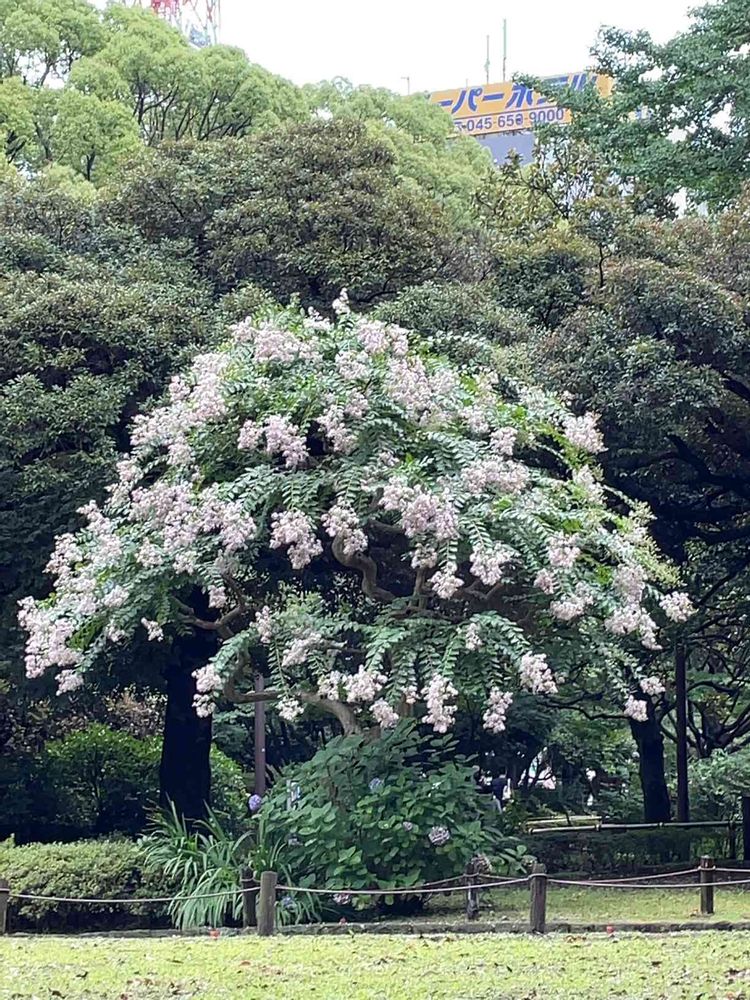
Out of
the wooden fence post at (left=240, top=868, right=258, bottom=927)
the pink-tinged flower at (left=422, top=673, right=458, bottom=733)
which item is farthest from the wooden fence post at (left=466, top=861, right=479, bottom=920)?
the wooden fence post at (left=240, top=868, right=258, bottom=927)

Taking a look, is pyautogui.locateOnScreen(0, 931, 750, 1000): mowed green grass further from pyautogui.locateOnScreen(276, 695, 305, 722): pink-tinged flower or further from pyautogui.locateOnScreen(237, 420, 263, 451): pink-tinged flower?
pyautogui.locateOnScreen(237, 420, 263, 451): pink-tinged flower

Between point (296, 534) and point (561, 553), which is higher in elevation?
point (296, 534)

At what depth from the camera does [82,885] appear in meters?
12.6

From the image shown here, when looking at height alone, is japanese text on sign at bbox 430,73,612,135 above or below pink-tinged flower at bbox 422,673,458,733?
above

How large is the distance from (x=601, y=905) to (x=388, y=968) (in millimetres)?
4961

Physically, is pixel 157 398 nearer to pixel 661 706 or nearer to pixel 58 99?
pixel 661 706

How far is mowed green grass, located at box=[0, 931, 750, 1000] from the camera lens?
735cm

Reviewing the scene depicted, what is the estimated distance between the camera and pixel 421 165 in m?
32.0

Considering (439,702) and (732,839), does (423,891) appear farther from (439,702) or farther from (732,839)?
(732,839)

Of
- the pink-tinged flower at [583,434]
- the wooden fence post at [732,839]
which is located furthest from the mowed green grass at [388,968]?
the wooden fence post at [732,839]

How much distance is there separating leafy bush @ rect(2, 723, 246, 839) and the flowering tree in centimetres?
717

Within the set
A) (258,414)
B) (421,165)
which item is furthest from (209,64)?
(258,414)

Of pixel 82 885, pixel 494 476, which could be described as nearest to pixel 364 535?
pixel 494 476

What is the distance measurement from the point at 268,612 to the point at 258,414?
1823mm
